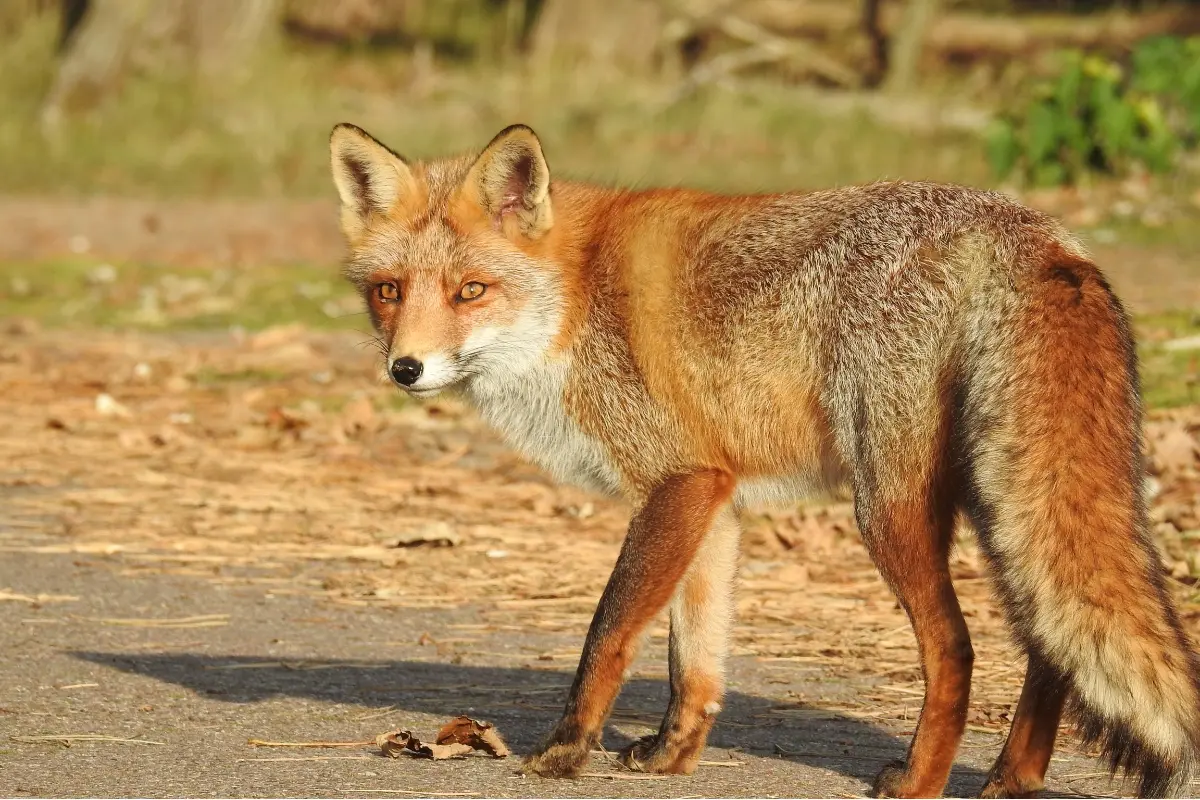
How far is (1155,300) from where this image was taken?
1113 cm

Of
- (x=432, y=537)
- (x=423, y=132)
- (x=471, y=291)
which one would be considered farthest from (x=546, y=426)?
(x=423, y=132)

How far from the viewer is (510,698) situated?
5.33 metres

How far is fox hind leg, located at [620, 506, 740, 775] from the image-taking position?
4750 mm

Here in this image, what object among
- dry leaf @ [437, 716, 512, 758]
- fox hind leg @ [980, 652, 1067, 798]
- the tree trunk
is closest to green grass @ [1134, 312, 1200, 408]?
fox hind leg @ [980, 652, 1067, 798]

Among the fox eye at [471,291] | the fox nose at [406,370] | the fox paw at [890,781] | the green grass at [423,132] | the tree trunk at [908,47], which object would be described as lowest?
the fox paw at [890,781]

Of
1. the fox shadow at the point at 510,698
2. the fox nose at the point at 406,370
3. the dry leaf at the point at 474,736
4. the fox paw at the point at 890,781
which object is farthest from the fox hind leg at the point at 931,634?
the fox nose at the point at 406,370

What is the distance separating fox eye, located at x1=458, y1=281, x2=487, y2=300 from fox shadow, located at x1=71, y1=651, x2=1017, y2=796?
1.27 m

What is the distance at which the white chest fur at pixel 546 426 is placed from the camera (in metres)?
5.02

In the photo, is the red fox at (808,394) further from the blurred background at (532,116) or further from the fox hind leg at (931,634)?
the blurred background at (532,116)

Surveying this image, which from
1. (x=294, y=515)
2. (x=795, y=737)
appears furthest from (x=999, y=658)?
(x=294, y=515)

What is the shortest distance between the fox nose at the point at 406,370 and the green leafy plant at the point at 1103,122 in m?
10.4

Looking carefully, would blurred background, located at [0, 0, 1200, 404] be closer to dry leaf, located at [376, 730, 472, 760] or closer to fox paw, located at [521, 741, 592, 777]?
fox paw, located at [521, 741, 592, 777]

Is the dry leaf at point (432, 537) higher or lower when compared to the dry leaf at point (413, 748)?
higher

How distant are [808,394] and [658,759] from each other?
3.64ft
